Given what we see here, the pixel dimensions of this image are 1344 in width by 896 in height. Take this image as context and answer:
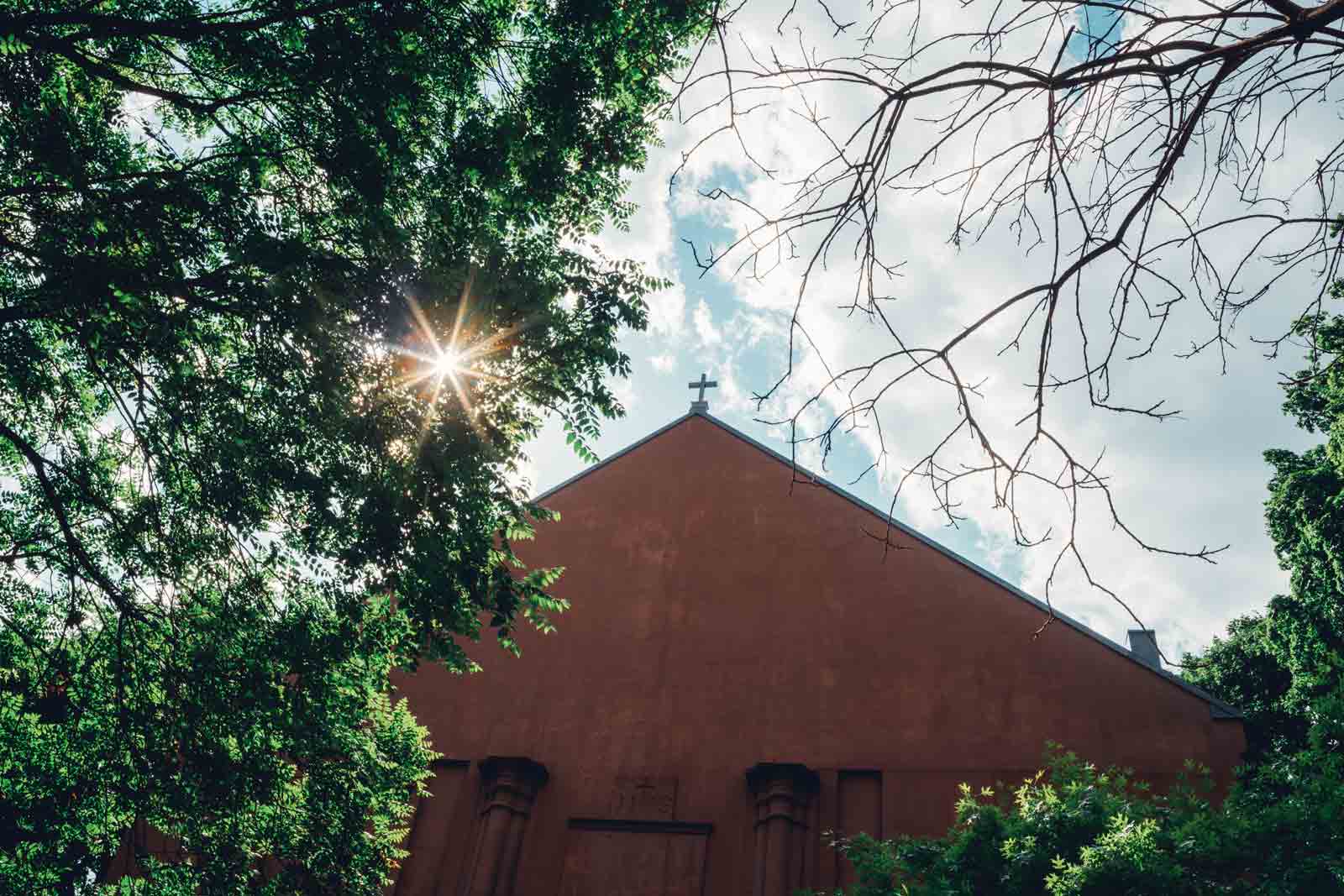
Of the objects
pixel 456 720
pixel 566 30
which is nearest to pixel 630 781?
pixel 456 720

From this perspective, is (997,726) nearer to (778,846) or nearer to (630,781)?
(778,846)

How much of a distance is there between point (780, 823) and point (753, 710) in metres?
1.67

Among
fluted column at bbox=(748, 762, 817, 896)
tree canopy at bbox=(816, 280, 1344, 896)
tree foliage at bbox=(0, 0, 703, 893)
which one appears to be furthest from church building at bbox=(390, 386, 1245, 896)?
tree foliage at bbox=(0, 0, 703, 893)

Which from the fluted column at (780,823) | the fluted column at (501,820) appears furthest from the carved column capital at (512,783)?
the fluted column at (780,823)

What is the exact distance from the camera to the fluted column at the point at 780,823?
9383mm

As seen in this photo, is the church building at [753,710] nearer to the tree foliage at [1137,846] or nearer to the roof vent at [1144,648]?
the roof vent at [1144,648]

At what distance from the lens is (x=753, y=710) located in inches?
436

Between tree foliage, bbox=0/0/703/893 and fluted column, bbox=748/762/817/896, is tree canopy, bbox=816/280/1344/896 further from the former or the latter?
tree foliage, bbox=0/0/703/893

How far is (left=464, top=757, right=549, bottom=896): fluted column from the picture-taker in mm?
10047

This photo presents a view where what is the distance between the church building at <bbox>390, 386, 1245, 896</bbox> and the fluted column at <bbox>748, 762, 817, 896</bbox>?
23 millimetres

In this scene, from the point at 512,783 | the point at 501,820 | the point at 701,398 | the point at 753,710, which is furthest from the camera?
the point at 701,398

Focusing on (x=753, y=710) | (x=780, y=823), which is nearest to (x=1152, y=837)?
(x=780, y=823)

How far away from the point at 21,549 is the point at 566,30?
5919 millimetres

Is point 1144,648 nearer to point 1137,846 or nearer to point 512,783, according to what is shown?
point 1137,846
